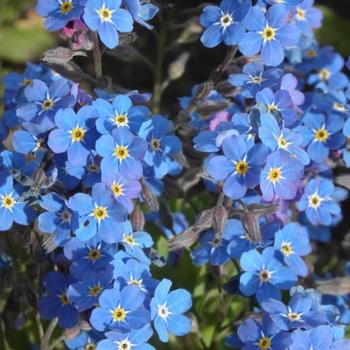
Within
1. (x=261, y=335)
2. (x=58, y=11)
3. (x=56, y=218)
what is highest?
(x=58, y=11)

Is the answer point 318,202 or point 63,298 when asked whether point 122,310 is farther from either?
point 318,202

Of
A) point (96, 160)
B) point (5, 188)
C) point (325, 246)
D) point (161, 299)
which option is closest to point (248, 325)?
point (161, 299)

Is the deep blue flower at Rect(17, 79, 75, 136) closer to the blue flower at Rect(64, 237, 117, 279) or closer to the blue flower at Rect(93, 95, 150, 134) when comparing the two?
the blue flower at Rect(93, 95, 150, 134)

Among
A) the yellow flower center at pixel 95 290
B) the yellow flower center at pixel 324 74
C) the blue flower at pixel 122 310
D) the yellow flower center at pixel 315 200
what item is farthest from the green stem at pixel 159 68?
the blue flower at pixel 122 310

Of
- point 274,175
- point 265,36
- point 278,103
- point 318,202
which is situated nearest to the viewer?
point 274,175

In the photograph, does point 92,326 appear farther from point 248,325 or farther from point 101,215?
point 248,325

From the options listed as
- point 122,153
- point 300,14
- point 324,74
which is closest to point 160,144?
point 122,153

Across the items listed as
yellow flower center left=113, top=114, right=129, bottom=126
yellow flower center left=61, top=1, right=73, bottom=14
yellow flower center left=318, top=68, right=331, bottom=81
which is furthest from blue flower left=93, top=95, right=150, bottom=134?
yellow flower center left=318, top=68, right=331, bottom=81

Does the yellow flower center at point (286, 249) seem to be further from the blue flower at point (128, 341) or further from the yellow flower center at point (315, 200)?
the blue flower at point (128, 341)
